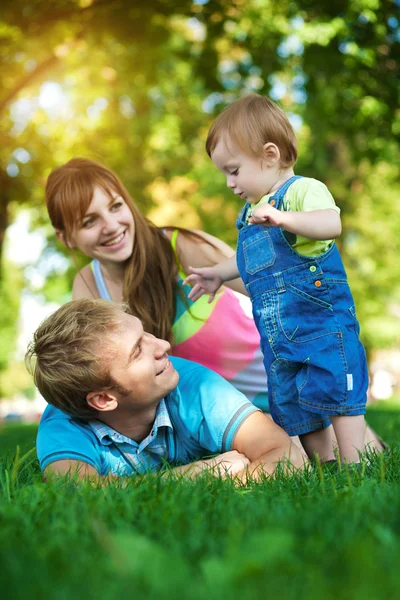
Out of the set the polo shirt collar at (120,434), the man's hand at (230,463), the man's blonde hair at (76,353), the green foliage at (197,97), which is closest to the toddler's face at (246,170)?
the man's blonde hair at (76,353)

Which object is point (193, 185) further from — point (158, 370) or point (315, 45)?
point (158, 370)

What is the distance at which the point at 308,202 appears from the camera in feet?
10.1

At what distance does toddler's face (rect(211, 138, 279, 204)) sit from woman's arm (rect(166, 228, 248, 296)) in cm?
115

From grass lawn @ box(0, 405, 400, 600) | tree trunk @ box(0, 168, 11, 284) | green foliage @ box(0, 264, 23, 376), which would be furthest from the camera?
green foliage @ box(0, 264, 23, 376)

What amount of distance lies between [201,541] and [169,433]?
5.69 feet

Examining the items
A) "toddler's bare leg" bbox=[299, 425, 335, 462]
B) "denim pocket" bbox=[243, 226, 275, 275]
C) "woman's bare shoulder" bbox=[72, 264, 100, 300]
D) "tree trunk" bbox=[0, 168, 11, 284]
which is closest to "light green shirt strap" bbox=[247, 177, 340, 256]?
"denim pocket" bbox=[243, 226, 275, 275]

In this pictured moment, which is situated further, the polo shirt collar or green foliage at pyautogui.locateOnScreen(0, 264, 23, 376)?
green foliage at pyautogui.locateOnScreen(0, 264, 23, 376)

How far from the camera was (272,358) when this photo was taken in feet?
10.9

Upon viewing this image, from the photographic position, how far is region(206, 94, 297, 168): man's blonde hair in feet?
10.7

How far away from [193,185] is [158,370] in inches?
598

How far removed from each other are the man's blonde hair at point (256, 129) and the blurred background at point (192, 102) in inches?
76.3

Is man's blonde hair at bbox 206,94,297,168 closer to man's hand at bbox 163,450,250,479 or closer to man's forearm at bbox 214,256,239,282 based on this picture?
man's forearm at bbox 214,256,239,282

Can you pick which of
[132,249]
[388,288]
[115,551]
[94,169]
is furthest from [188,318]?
[388,288]

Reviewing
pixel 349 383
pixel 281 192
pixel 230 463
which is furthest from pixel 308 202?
pixel 230 463
